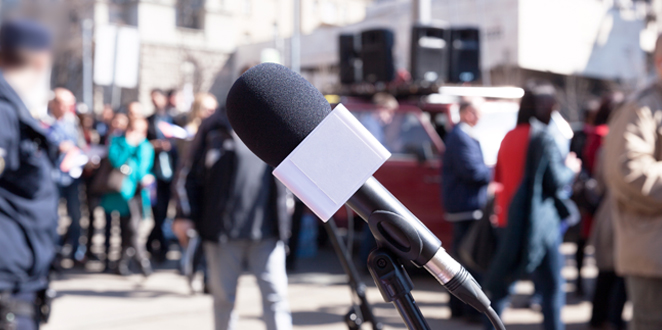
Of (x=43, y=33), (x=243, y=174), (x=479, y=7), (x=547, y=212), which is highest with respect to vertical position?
(x=479, y=7)

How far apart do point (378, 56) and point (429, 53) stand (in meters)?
0.84

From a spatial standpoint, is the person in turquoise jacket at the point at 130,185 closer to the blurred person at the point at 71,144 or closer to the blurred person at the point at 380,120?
A: the blurred person at the point at 71,144

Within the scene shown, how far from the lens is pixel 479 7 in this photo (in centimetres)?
3128

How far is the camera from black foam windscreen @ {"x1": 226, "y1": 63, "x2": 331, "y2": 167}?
123cm

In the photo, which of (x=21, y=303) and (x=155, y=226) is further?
(x=155, y=226)

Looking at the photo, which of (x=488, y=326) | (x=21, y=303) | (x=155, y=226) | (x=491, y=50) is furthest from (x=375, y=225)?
(x=491, y=50)

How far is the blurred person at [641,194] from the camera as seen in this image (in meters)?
2.70

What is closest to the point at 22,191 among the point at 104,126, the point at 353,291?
the point at 353,291

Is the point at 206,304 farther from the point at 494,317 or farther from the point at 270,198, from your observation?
the point at 494,317

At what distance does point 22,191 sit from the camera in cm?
235

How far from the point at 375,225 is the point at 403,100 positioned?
7682 millimetres

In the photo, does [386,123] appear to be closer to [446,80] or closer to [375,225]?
[446,80]

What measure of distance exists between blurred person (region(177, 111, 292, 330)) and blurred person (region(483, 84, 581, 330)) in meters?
1.31

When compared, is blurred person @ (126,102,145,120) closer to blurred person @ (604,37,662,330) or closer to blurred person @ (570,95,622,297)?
blurred person @ (570,95,622,297)
